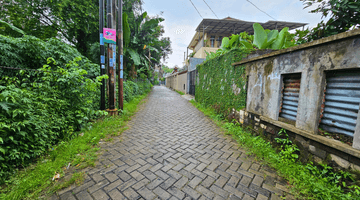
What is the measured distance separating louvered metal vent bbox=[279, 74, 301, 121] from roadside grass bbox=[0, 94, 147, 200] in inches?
153

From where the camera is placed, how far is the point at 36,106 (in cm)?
252

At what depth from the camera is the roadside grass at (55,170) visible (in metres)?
1.81

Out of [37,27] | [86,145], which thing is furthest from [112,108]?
[37,27]

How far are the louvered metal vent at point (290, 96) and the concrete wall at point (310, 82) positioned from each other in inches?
3.9

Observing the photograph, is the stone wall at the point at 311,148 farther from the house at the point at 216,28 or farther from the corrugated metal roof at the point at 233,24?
the corrugated metal roof at the point at 233,24

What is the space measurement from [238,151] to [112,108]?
4.38 metres

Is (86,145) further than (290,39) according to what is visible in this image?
No

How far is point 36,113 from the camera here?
2469 millimetres

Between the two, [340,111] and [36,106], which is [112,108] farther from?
[340,111]

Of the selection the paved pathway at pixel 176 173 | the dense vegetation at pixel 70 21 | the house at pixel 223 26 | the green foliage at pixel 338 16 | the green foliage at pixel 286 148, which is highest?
the house at pixel 223 26

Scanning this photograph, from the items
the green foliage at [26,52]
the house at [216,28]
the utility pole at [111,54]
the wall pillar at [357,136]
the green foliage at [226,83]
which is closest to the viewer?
the wall pillar at [357,136]

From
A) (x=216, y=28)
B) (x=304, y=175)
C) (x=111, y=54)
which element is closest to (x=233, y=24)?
(x=216, y=28)

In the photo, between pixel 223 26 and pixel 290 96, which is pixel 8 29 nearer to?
pixel 290 96

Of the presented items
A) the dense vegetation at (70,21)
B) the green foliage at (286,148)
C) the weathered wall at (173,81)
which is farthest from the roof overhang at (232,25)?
the green foliage at (286,148)
